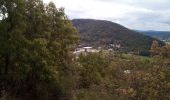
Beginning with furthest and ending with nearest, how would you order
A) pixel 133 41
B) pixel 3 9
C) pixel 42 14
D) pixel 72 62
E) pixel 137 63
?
1. pixel 133 41
2. pixel 72 62
3. pixel 42 14
4. pixel 3 9
5. pixel 137 63

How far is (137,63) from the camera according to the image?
1841 centimetres

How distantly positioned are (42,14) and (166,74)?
2088cm

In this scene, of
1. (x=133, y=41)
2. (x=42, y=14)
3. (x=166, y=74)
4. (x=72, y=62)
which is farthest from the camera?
Answer: (x=133, y=41)

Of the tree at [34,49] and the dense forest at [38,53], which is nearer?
the dense forest at [38,53]

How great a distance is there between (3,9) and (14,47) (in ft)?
10.3

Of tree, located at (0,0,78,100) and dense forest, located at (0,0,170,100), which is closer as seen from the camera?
dense forest, located at (0,0,170,100)

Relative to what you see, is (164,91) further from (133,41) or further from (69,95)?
(133,41)

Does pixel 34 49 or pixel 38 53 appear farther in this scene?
pixel 34 49

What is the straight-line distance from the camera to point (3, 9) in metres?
30.8

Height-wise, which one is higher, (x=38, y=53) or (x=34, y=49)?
(x=34, y=49)

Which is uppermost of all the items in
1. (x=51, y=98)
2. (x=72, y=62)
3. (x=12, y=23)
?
(x=12, y=23)

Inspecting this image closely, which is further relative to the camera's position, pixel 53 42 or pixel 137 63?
pixel 53 42

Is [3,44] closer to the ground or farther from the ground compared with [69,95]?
farther from the ground

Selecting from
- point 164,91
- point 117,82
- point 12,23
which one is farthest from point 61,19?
point 164,91
